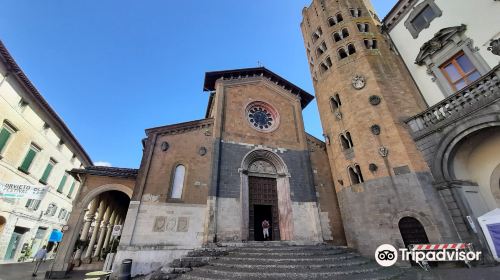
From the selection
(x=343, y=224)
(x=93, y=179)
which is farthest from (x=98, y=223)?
(x=343, y=224)

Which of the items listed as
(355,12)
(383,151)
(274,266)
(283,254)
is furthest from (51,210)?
(355,12)

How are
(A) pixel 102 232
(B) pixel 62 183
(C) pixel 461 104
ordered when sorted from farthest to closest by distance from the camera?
1. (B) pixel 62 183
2. (A) pixel 102 232
3. (C) pixel 461 104

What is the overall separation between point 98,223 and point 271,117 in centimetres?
1451

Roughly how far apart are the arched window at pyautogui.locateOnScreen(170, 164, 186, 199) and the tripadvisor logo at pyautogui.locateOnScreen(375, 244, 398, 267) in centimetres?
952

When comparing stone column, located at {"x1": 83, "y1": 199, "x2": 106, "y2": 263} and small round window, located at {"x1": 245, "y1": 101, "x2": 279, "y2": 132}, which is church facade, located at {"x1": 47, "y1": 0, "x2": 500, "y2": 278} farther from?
stone column, located at {"x1": 83, "y1": 199, "x2": 106, "y2": 263}

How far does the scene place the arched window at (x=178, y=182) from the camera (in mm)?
11111

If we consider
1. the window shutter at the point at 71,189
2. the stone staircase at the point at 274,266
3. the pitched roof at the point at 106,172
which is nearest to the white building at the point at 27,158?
the window shutter at the point at 71,189

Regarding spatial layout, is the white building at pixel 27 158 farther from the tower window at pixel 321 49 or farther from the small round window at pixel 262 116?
the tower window at pixel 321 49

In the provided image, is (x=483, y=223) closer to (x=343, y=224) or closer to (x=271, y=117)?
(x=343, y=224)

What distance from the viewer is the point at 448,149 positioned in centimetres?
873

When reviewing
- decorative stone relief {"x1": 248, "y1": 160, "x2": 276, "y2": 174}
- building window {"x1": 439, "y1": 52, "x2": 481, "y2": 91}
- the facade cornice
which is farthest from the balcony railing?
the facade cornice

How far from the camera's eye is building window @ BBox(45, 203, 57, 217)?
19.0 m

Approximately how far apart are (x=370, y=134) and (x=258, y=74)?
30.5 feet

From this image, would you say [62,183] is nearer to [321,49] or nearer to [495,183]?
[321,49]
